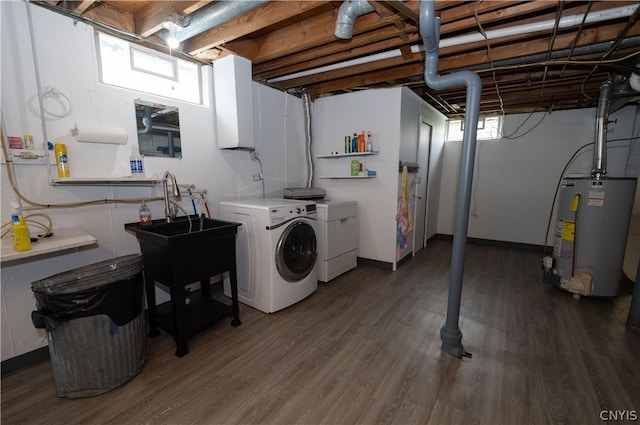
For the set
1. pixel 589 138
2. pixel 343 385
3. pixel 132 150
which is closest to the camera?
pixel 343 385

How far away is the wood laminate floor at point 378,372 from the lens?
1410 millimetres

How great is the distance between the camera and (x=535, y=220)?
14.4ft

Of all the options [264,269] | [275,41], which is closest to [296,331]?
[264,269]

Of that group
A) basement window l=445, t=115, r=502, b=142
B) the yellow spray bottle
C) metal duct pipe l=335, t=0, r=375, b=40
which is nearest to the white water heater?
basement window l=445, t=115, r=502, b=142

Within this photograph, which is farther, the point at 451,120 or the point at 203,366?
the point at 451,120

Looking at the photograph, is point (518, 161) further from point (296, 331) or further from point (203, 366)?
point (203, 366)

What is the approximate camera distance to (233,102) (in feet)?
8.29

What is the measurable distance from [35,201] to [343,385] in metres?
2.30

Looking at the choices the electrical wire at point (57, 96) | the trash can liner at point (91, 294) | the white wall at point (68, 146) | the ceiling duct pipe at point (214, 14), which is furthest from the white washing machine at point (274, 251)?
the ceiling duct pipe at point (214, 14)

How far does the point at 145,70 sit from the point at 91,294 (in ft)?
6.18

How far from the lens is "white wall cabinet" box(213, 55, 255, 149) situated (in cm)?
250

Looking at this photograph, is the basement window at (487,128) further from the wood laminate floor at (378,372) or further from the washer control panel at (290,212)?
the washer control panel at (290,212)

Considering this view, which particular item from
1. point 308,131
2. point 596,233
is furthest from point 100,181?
point 596,233

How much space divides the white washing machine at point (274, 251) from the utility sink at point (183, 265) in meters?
0.25
